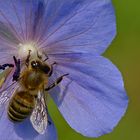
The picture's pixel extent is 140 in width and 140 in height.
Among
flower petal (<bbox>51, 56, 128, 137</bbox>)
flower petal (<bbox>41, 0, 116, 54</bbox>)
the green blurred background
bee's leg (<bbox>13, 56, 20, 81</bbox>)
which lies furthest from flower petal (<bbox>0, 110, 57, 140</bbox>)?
the green blurred background

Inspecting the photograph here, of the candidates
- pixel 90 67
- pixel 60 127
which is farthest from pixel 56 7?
pixel 60 127

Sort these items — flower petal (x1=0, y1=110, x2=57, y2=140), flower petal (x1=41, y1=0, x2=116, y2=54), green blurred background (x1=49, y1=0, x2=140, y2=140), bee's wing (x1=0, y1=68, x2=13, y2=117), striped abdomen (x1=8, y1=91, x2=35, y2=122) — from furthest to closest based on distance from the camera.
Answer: green blurred background (x1=49, y1=0, x2=140, y2=140)
flower petal (x1=0, y1=110, x2=57, y2=140)
bee's wing (x1=0, y1=68, x2=13, y2=117)
striped abdomen (x1=8, y1=91, x2=35, y2=122)
flower petal (x1=41, y1=0, x2=116, y2=54)

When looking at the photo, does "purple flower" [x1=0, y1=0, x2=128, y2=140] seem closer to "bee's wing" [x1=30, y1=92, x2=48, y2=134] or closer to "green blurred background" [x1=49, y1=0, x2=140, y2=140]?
"bee's wing" [x1=30, y1=92, x2=48, y2=134]

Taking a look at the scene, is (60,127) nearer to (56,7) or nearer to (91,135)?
(91,135)

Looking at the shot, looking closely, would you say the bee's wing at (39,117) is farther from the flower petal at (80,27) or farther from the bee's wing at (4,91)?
the flower petal at (80,27)

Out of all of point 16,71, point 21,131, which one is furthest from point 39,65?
point 21,131

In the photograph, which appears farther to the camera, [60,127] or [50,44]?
[60,127]
